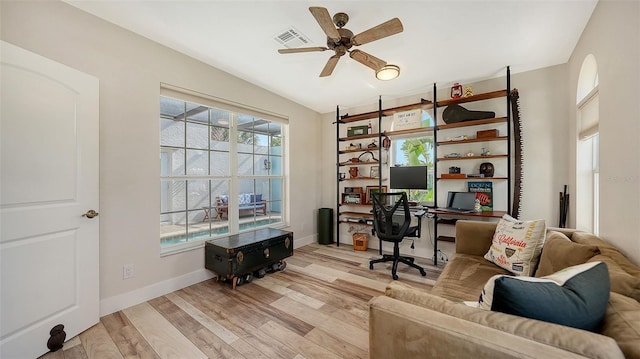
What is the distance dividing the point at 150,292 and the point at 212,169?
57.3 inches

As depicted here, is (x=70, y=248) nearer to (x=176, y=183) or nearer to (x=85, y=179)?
(x=85, y=179)

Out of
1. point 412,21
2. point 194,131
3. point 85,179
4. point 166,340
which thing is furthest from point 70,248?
point 412,21

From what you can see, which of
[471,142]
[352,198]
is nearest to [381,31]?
[471,142]

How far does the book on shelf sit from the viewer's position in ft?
10.5

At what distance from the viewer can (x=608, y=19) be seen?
5.51 feet

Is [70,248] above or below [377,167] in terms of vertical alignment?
below

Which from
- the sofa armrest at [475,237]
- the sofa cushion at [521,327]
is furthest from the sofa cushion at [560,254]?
the sofa cushion at [521,327]

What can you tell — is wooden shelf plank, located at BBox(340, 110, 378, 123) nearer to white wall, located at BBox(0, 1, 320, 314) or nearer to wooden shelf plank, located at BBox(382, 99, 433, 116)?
wooden shelf plank, located at BBox(382, 99, 433, 116)

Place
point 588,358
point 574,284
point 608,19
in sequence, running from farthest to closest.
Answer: point 608,19 < point 574,284 < point 588,358

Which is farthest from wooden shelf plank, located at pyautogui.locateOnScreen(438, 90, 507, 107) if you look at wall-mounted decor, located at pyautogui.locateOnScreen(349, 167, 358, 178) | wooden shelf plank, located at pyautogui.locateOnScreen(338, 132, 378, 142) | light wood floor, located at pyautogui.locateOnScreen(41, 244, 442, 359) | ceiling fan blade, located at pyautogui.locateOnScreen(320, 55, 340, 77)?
light wood floor, located at pyautogui.locateOnScreen(41, 244, 442, 359)

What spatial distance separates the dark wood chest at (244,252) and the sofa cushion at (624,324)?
104 inches

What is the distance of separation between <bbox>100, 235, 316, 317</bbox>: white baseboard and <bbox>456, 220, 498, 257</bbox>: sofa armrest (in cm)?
279

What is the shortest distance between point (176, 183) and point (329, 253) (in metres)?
2.40

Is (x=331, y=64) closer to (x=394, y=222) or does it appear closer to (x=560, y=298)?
(x=394, y=222)
